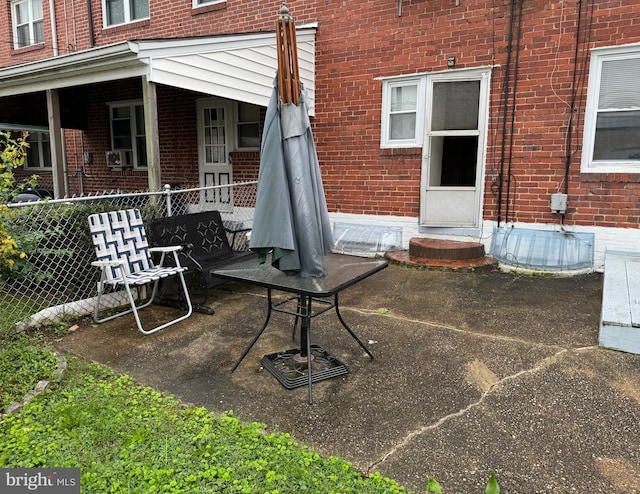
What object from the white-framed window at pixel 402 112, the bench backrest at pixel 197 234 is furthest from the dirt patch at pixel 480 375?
the white-framed window at pixel 402 112

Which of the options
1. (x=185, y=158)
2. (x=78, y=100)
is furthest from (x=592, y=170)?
(x=78, y=100)

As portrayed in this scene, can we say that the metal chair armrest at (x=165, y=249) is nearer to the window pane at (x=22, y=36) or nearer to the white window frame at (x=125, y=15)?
the white window frame at (x=125, y=15)

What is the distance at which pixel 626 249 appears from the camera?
5711mm

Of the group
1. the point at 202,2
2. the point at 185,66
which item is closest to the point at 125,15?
the point at 202,2

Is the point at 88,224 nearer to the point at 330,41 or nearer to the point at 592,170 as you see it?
the point at 330,41

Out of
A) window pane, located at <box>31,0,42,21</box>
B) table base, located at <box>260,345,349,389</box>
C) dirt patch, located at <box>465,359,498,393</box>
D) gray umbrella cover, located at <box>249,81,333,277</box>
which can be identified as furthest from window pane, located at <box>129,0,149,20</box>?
dirt patch, located at <box>465,359,498,393</box>

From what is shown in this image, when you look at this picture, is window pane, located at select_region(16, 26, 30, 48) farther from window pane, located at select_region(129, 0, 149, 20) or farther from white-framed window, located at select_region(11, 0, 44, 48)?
window pane, located at select_region(129, 0, 149, 20)

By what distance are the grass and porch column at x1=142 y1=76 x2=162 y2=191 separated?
10.0 ft

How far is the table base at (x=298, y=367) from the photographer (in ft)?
10.4

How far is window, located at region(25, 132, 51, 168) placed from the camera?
12938mm

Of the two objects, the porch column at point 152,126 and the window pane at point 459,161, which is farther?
the window pane at point 459,161

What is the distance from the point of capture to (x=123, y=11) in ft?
33.7

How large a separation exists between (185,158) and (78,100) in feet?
11.5

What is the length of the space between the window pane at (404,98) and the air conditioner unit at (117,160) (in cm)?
648
